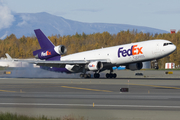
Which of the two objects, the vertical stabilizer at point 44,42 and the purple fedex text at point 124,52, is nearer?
the purple fedex text at point 124,52

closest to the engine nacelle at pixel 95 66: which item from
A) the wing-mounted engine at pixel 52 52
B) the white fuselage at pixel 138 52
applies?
the white fuselage at pixel 138 52

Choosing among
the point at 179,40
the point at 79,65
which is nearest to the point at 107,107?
the point at 79,65

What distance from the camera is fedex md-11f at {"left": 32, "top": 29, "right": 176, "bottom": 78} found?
139 feet

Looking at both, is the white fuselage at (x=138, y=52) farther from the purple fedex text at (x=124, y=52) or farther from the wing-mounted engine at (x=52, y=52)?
the wing-mounted engine at (x=52, y=52)

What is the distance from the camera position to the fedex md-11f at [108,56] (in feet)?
139

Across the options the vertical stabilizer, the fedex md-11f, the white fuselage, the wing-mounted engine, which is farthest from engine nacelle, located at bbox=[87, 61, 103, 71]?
the vertical stabilizer

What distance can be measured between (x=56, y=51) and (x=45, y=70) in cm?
570

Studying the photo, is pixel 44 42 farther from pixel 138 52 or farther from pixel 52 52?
pixel 138 52

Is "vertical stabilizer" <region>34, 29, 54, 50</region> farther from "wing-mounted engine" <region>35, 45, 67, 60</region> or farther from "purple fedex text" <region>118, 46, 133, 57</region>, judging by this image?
"purple fedex text" <region>118, 46, 133, 57</region>

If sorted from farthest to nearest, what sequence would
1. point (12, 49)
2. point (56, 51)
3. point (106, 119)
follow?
point (12, 49)
point (56, 51)
point (106, 119)

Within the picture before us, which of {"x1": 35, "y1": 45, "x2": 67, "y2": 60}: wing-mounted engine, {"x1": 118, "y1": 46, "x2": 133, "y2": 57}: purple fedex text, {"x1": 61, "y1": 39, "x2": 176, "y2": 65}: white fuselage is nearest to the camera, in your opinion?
{"x1": 61, "y1": 39, "x2": 176, "y2": 65}: white fuselage

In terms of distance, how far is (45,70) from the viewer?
56.8m

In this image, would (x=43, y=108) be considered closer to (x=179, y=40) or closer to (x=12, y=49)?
(x=179, y=40)

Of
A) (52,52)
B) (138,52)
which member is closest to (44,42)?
(52,52)
